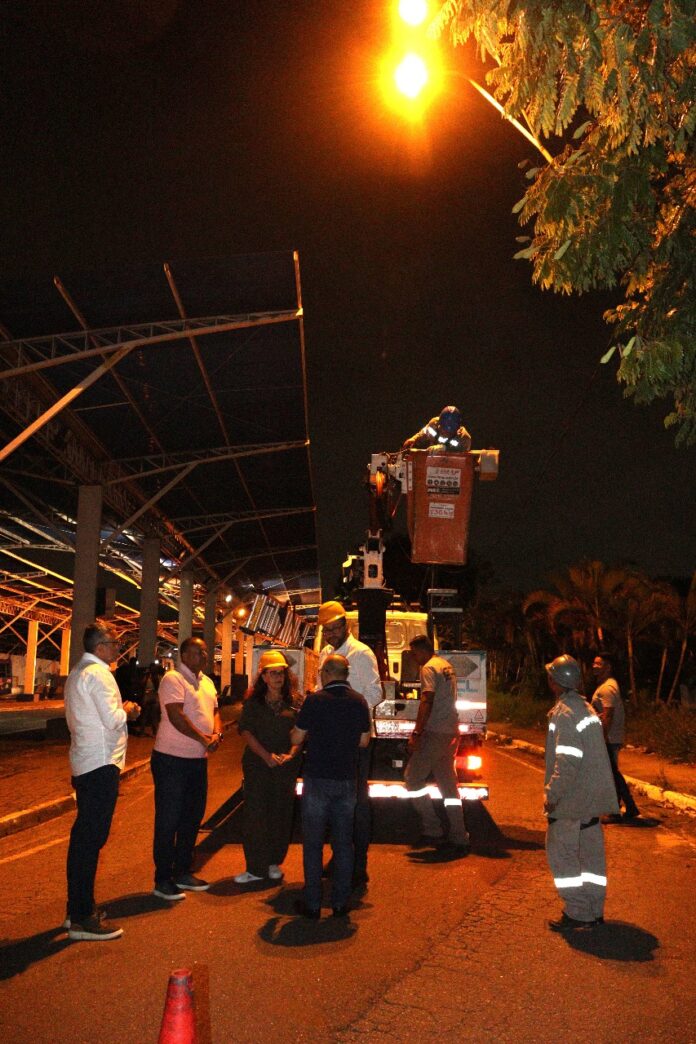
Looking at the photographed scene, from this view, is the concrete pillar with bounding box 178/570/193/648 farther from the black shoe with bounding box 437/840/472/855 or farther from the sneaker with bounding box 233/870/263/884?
the sneaker with bounding box 233/870/263/884

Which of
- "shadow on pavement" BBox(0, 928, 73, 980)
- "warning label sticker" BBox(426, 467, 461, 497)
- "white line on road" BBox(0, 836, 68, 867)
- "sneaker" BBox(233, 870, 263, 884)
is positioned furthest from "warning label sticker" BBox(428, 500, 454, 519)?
"shadow on pavement" BBox(0, 928, 73, 980)

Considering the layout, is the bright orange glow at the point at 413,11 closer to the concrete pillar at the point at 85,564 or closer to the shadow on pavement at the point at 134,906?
the shadow on pavement at the point at 134,906

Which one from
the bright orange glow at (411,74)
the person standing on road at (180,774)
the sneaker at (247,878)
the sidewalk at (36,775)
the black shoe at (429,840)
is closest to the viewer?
the bright orange glow at (411,74)

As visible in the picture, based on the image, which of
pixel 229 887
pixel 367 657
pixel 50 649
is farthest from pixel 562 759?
pixel 50 649

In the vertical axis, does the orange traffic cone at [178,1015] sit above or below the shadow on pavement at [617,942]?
above

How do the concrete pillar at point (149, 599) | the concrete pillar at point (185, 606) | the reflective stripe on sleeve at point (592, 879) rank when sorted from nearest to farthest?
the reflective stripe on sleeve at point (592, 879)
the concrete pillar at point (149, 599)
the concrete pillar at point (185, 606)

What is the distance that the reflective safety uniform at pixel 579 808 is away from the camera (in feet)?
22.7

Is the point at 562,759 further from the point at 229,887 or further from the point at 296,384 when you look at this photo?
the point at 296,384

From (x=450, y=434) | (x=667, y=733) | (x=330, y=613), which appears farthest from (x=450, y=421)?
(x=667, y=733)

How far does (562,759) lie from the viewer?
23.2 ft

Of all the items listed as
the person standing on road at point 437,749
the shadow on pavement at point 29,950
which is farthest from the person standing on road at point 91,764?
the person standing on road at point 437,749

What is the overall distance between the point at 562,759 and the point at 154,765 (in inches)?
128

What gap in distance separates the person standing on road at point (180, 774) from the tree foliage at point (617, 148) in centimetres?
409

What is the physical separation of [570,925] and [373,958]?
1.59m
